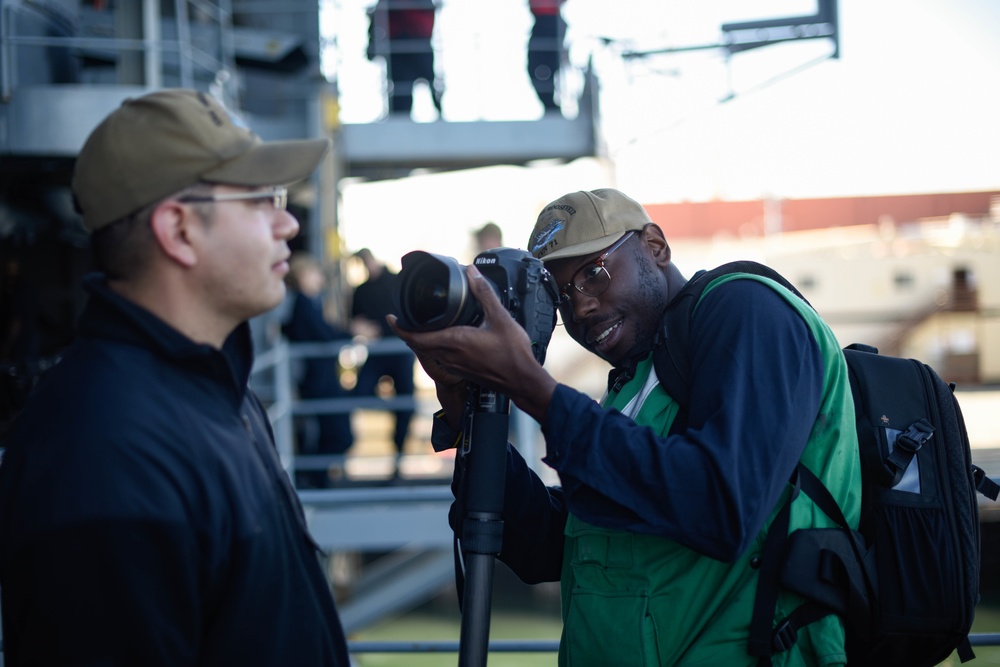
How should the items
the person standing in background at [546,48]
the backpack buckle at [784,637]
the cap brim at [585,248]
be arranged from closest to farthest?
1. the backpack buckle at [784,637]
2. the cap brim at [585,248]
3. the person standing in background at [546,48]

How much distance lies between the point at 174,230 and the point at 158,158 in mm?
98

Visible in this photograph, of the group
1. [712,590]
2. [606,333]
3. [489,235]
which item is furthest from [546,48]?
[712,590]

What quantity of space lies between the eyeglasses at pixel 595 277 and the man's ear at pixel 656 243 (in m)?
0.04

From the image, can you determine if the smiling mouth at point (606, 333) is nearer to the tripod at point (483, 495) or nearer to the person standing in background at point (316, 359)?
the tripod at point (483, 495)

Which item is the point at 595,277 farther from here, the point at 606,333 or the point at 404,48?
the point at 404,48

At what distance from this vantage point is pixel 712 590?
1574mm

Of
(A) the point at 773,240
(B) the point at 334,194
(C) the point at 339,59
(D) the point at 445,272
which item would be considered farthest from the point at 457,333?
(A) the point at 773,240

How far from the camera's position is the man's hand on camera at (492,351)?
1479 millimetres

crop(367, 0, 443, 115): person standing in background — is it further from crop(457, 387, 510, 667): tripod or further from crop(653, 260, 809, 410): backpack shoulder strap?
crop(457, 387, 510, 667): tripod

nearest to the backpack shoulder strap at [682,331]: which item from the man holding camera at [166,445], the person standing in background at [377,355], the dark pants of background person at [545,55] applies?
the man holding camera at [166,445]

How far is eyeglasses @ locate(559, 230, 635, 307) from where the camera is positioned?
70.8 inches

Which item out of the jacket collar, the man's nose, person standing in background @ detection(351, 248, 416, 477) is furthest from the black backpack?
person standing in background @ detection(351, 248, 416, 477)

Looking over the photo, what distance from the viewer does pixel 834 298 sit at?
66.2 feet

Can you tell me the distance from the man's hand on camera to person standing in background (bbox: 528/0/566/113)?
7012mm
